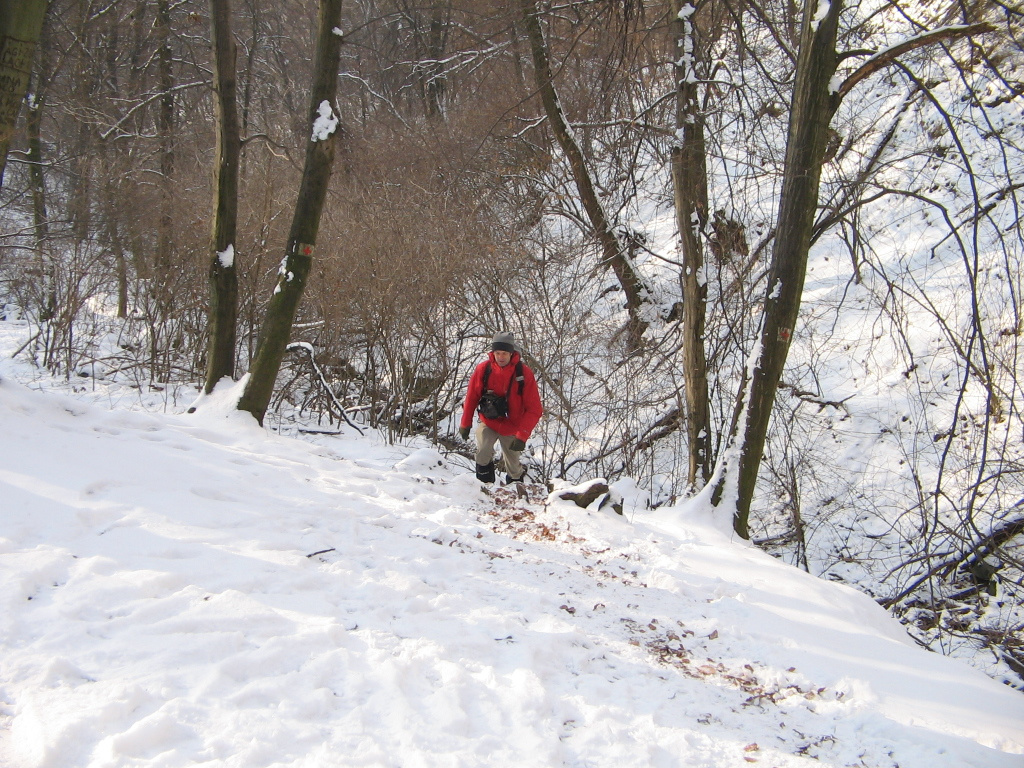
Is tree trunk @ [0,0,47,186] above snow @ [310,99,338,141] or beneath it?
beneath

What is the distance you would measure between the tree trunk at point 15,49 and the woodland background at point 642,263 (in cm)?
266

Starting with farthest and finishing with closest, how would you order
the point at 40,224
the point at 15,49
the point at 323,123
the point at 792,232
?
the point at 40,224 < the point at 323,123 < the point at 792,232 < the point at 15,49

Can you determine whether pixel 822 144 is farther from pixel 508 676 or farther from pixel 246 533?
pixel 246 533

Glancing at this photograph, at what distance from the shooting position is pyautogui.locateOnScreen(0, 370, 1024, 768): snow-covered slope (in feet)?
7.50

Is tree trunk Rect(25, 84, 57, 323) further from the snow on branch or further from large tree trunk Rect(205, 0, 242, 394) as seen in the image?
the snow on branch

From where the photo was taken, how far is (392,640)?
2930 millimetres

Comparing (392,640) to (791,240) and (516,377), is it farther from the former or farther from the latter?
(791,240)

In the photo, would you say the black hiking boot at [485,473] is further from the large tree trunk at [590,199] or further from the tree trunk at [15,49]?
the tree trunk at [15,49]

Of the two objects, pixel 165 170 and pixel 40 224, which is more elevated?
pixel 165 170

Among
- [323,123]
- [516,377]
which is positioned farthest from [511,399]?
[323,123]

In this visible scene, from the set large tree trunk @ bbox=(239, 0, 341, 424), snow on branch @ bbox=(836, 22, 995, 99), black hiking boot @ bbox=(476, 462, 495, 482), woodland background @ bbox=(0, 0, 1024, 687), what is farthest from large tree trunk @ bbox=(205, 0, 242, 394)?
snow on branch @ bbox=(836, 22, 995, 99)

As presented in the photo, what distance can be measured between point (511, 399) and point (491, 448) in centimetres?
54

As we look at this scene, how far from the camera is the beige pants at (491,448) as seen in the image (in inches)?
255

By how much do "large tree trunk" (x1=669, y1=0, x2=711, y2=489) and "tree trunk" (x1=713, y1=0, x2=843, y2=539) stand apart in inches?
51.7
